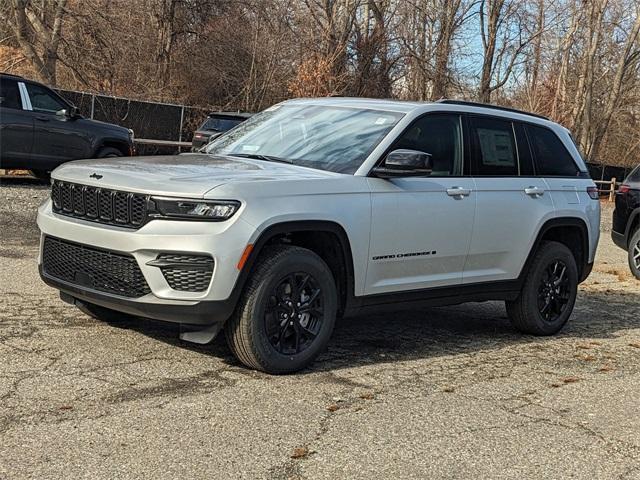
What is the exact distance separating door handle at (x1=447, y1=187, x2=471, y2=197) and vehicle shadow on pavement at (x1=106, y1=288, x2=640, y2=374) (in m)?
1.20

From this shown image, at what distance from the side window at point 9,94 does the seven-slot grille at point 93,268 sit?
9744 millimetres

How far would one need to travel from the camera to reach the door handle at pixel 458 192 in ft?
21.7

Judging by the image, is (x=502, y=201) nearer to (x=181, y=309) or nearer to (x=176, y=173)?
A: (x=176, y=173)

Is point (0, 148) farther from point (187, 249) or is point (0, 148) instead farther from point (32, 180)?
point (187, 249)

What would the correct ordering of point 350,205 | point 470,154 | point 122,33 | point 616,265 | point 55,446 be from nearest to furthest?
point 55,446
point 350,205
point 470,154
point 616,265
point 122,33

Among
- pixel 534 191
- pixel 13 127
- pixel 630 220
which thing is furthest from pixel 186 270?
pixel 13 127

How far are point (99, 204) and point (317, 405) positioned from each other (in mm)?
1861

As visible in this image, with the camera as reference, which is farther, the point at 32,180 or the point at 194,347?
the point at 32,180

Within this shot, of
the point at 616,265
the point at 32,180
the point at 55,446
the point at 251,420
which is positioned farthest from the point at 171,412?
the point at 32,180

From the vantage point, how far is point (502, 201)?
23.3 ft

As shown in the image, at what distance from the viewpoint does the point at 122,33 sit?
2903 cm

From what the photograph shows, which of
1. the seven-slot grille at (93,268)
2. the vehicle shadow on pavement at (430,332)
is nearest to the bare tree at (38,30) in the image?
the vehicle shadow on pavement at (430,332)

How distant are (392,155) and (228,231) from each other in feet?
4.70

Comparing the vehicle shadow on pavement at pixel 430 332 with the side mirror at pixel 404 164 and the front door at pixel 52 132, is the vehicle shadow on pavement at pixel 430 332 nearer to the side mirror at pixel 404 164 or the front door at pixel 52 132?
the side mirror at pixel 404 164
